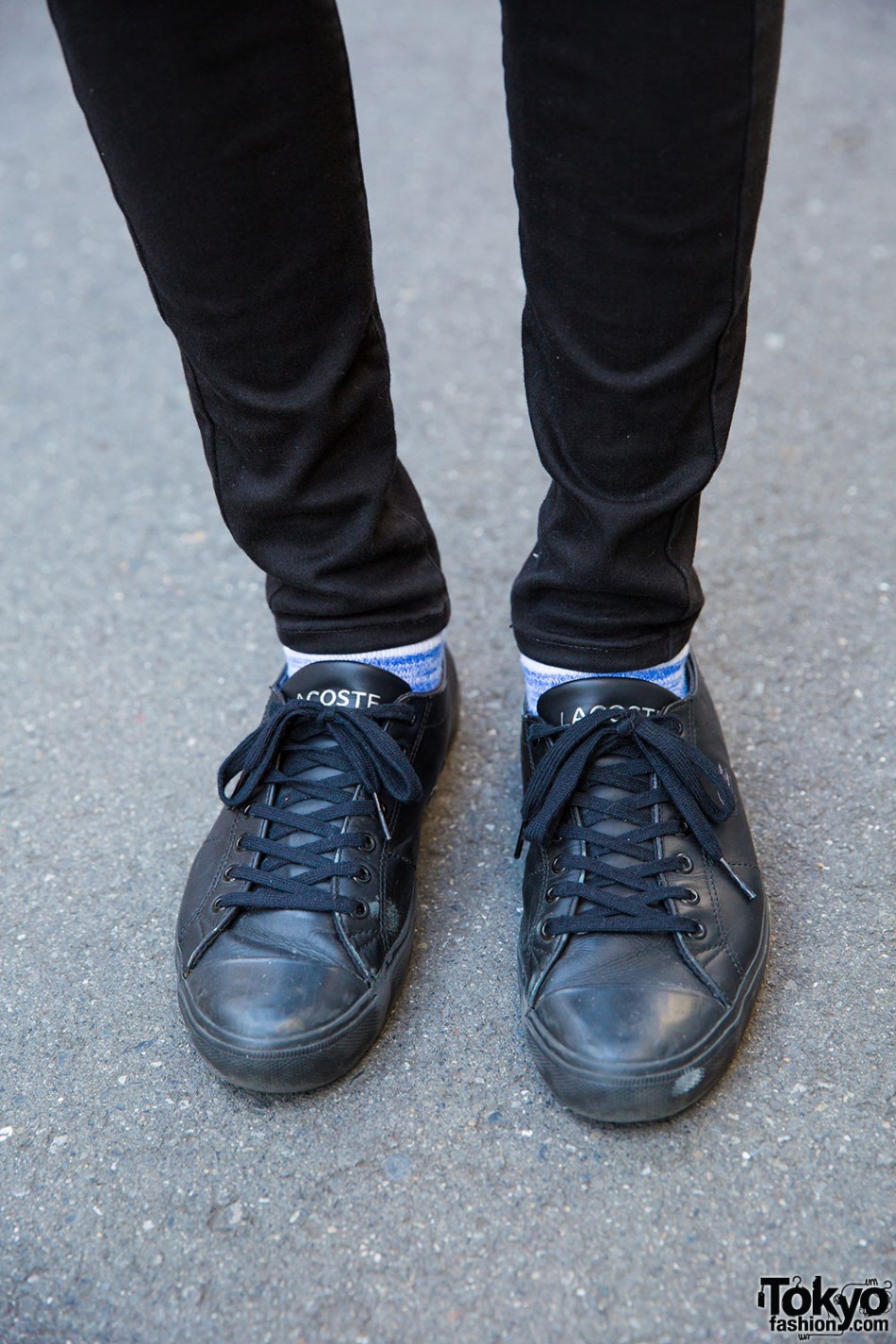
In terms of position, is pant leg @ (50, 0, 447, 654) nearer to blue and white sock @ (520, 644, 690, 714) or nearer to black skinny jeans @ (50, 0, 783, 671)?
black skinny jeans @ (50, 0, 783, 671)

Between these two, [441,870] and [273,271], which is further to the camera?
[441,870]

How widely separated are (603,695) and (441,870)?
253 millimetres

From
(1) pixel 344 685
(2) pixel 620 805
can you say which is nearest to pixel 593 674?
(2) pixel 620 805

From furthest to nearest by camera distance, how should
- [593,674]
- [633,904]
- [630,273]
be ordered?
[593,674]
[633,904]
[630,273]

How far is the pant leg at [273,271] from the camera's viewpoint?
74cm

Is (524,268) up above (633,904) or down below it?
above

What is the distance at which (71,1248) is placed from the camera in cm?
83

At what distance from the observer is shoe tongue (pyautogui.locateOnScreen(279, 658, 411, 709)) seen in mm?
1031

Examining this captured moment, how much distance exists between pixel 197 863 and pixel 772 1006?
0.52m

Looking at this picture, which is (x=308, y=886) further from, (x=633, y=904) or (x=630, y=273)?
(x=630, y=273)

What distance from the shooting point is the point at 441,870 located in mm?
1114

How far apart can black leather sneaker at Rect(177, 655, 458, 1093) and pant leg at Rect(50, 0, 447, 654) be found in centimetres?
8

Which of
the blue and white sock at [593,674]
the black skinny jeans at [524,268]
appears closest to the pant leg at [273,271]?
the black skinny jeans at [524,268]

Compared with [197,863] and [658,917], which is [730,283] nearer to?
[658,917]
